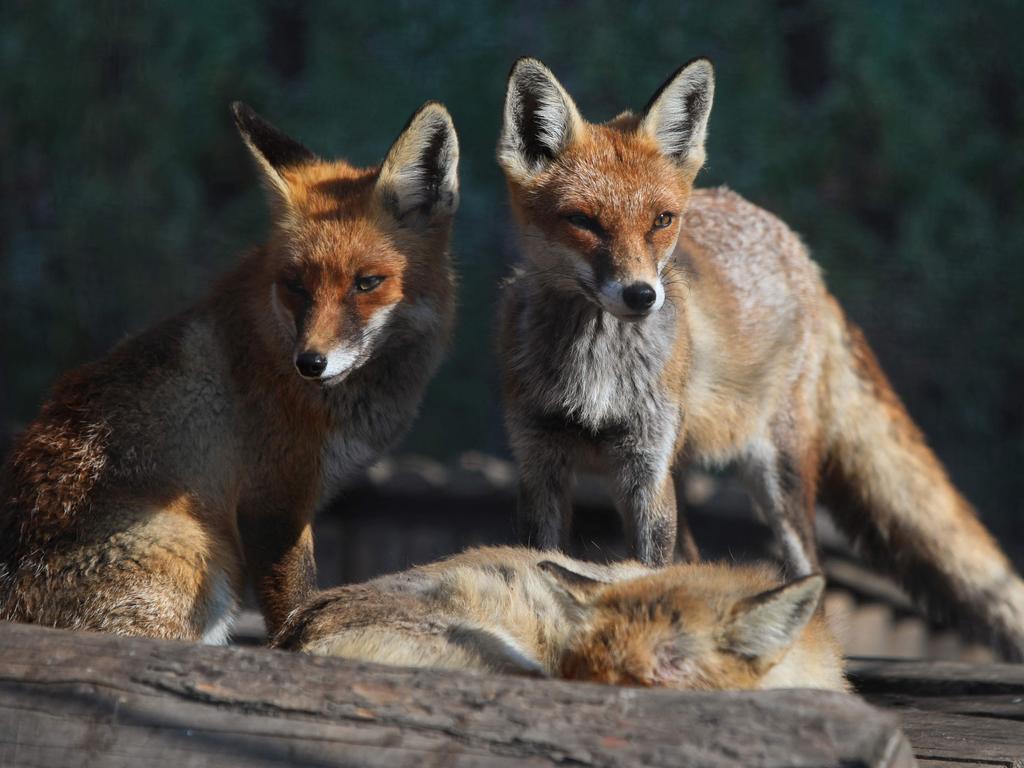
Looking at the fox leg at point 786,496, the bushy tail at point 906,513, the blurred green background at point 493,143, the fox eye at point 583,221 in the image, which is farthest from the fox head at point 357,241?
the blurred green background at point 493,143

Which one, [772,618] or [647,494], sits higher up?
[772,618]

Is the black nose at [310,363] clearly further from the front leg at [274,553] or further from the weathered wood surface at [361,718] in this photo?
the weathered wood surface at [361,718]

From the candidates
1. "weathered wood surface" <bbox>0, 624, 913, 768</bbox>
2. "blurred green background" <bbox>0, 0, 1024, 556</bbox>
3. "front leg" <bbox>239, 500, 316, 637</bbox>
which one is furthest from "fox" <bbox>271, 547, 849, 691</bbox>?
"blurred green background" <bbox>0, 0, 1024, 556</bbox>

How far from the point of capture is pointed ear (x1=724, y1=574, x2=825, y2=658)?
2.28 meters

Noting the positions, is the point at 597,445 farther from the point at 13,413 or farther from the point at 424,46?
the point at 13,413

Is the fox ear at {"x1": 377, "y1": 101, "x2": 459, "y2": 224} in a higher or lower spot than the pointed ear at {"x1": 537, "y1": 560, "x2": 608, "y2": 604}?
higher

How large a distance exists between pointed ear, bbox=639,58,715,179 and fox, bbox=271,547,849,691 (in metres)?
1.28

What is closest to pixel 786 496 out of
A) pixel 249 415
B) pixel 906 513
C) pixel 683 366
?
pixel 906 513

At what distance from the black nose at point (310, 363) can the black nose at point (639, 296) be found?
79 centimetres

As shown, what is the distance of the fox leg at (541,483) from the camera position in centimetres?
362

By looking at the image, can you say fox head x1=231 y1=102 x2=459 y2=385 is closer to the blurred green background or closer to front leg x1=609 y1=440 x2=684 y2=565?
front leg x1=609 y1=440 x2=684 y2=565

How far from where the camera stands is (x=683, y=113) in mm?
3602

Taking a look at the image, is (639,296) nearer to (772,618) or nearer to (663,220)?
(663,220)

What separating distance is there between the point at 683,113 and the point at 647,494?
1126mm
